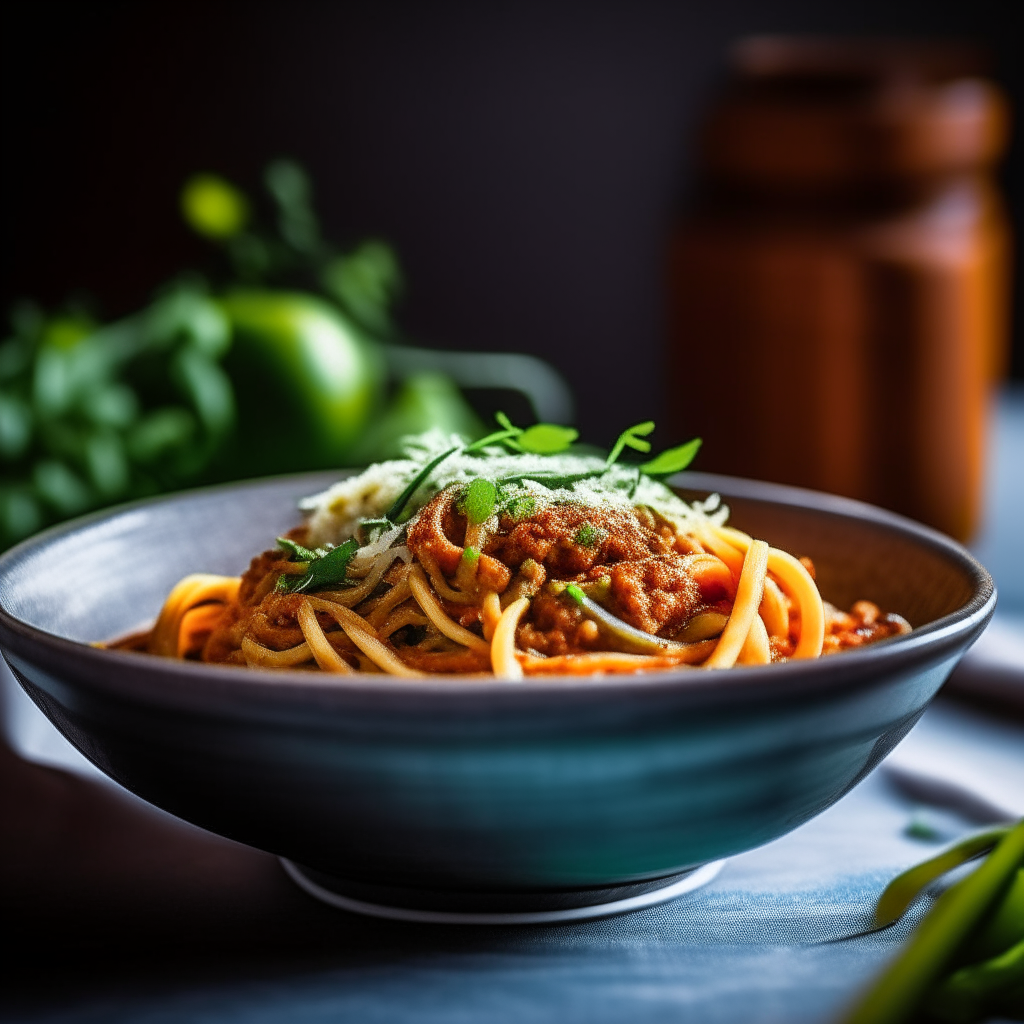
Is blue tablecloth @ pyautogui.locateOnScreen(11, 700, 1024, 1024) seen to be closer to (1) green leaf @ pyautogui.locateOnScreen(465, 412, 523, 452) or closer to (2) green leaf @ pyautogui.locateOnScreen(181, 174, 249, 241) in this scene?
(1) green leaf @ pyautogui.locateOnScreen(465, 412, 523, 452)

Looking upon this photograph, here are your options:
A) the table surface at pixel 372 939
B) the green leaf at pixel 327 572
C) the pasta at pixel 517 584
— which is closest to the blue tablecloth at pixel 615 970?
the table surface at pixel 372 939

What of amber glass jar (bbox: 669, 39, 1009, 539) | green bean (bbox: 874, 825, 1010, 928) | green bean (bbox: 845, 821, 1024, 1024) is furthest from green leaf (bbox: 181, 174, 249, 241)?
green bean (bbox: 845, 821, 1024, 1024)

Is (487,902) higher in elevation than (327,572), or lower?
lower

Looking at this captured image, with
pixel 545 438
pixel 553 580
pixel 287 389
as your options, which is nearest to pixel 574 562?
pixel 553 580

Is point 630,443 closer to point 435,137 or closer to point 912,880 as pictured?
point 912,880

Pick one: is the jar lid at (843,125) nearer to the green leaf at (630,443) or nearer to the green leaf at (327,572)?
the green leaf at (630,443)

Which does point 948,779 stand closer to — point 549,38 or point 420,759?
point 420,759

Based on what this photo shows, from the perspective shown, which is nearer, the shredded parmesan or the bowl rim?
the bowl rim
